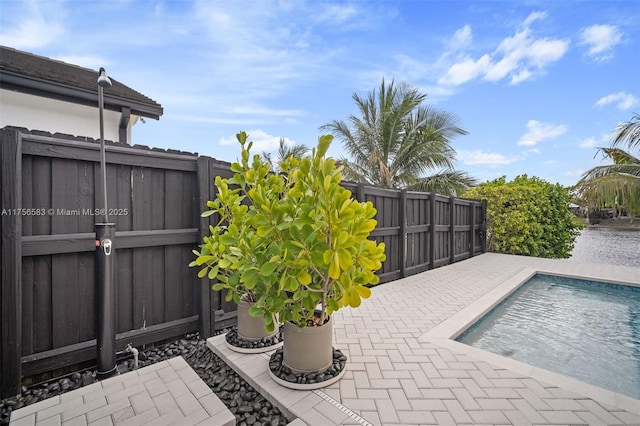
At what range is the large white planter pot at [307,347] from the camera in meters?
2.06

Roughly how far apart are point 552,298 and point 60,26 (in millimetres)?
8765

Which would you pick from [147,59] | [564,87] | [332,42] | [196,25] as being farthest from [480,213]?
[147,59]

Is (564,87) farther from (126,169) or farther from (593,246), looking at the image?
(126,169)

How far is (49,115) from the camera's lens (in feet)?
17.2

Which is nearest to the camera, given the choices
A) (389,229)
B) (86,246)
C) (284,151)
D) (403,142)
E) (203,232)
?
(86,246)

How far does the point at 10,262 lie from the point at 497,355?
150 inches

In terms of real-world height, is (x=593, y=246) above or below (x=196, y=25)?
below

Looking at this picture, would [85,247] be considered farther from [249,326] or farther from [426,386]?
[426,386]

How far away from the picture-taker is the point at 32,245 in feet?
6.75

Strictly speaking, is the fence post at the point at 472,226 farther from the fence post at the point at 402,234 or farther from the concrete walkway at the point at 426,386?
the concrete walkway at the point at 426,386

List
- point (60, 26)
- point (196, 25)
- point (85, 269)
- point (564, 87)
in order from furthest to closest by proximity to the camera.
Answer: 1. point (564, 87)
2. point (196, 25)
3. point (60, 26)
4. point (85, 269)

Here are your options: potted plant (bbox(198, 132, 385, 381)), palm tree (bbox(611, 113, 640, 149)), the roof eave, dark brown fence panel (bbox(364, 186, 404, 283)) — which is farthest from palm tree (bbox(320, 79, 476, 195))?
potted plant (bbox(198, 132, 385, 381))

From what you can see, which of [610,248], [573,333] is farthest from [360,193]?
[610,248]

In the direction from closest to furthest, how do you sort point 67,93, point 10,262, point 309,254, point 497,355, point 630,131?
point 309,254 → point 10,262 → point 497,355 → point 67,93 → point 630,131
